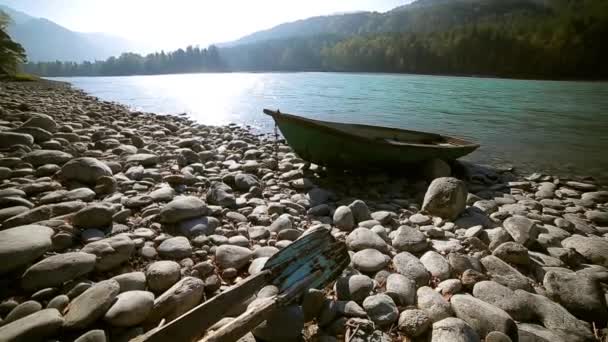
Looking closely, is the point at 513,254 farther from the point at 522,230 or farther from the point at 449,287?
the point at 449,287

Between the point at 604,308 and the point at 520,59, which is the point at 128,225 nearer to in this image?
the point at 604,308

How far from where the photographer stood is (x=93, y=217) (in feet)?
10.5

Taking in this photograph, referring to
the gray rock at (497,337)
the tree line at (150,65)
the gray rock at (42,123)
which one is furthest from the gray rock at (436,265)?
the tree line at (150,65)

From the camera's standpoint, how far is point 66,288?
7.59ft

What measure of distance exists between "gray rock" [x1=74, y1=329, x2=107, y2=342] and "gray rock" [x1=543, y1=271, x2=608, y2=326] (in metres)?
3.74

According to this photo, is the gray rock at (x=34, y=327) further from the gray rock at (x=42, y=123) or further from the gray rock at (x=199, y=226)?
the gray rock at (x=42, y=123)

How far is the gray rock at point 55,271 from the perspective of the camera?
228 cm

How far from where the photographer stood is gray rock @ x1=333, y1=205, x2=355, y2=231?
3922 mm

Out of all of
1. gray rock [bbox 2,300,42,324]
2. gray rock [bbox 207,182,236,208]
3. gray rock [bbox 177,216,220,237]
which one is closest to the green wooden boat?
gray rock [bbox 207,182,236,208]

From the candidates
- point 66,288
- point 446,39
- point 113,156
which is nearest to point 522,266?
point 66,288

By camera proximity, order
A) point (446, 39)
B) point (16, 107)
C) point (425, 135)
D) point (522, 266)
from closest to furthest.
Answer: point (522, 266) → point (425, 135) → point (16, 107) → point (446, 39)

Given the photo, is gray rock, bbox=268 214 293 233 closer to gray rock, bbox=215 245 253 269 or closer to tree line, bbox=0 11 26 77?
gray rock, bbox=215 245 253 269

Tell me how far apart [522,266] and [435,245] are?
2.85ft

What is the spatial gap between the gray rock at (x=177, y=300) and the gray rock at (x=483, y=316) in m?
2.18
